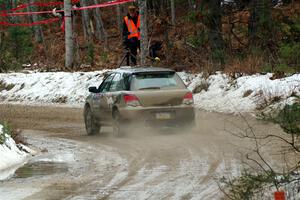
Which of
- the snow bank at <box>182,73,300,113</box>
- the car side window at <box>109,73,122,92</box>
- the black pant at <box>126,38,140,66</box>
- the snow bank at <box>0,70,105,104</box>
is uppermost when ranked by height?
the car side window at <box>109,73,122,92</box>

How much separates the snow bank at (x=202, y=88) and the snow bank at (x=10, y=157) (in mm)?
4972

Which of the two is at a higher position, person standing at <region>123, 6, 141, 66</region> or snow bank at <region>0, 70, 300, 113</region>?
person standing at <region>123, 6, 141, 66</region>

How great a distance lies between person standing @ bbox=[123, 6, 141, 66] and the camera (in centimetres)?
2731

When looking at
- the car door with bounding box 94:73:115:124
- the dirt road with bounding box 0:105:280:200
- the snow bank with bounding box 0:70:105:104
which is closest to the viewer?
the dirt road with bounding box 0:105:280:200

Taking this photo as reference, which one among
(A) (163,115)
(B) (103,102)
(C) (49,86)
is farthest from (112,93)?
(C) (49,86)

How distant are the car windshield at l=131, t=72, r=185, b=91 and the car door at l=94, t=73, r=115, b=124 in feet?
3.59

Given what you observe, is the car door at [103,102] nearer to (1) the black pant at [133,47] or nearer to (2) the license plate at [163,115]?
(2) the license plate at [163,115]

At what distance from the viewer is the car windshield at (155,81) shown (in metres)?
17.6

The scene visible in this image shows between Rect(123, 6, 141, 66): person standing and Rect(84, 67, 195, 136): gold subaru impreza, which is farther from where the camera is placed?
Result: Rect(123, 6, 141, 66): person standing

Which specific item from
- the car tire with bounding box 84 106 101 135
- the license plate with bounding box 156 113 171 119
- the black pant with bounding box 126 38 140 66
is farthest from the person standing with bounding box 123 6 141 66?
the license plate with bounding box 156 113 171 119

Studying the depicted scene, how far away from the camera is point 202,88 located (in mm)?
24500

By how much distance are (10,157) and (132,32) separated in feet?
47.3

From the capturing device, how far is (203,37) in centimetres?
2912

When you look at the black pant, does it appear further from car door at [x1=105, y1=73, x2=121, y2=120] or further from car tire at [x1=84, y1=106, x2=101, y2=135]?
car door at [x1=105, y1=73, x2=121, y2=120]
